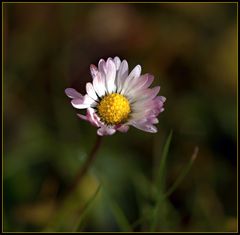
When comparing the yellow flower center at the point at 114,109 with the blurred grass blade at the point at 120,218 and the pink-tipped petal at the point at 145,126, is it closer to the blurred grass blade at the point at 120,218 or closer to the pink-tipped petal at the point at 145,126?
the pink-tipped petal at the point at 145,126

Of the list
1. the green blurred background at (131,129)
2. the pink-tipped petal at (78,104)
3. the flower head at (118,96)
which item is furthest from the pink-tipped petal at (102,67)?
the green blurred background at (131,129)

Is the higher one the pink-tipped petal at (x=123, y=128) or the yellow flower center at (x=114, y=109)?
the yellow flower center at (x=114, y=109)

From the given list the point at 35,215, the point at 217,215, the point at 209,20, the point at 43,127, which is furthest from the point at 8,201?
the point at 209,20

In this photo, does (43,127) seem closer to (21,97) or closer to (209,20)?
(21,97)

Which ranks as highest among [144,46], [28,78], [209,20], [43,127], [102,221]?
[209,20]

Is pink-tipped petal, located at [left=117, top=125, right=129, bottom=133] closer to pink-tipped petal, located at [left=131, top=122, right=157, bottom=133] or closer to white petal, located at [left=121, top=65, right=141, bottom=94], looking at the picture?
pink-tipped petal, located at [left=131, top=122, right=157, bottom=133]

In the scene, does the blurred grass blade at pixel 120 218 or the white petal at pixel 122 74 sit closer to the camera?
the white petal at pixel 122 74
